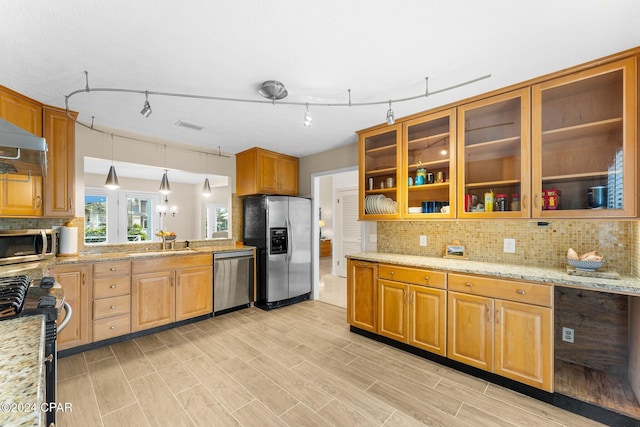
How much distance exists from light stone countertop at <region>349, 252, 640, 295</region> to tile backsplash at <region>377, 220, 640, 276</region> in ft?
0.43

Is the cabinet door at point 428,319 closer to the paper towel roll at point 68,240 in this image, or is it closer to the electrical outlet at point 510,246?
the electrical outlet at point 510,246

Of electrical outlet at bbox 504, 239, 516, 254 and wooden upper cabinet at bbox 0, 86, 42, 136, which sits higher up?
wooden upper cabinet at bbox 0, 86, 42, 136

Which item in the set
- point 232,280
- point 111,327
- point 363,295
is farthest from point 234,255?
point 363,295

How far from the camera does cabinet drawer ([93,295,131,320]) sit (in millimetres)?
2814

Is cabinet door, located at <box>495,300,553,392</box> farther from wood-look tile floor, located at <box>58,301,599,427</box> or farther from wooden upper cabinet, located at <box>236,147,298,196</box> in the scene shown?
wooden upper cabinet, located at <box>236,147,298,196</box>

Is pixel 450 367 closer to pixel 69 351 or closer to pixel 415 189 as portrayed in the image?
pixel 415 189

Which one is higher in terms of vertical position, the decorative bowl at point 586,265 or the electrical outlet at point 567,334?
the decorative bowl at point 586,265

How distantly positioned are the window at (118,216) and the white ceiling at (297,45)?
14.6 feet

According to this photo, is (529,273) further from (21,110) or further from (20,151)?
(21,110)

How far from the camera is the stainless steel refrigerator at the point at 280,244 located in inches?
160

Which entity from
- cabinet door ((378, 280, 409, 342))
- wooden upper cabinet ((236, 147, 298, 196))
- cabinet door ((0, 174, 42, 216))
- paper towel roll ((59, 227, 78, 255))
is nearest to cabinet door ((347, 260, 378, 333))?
cabinet door ((378, 280, 409, 342))

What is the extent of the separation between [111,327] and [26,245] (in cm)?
112

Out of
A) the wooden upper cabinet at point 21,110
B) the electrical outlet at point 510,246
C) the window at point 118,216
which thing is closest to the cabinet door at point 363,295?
the electrical outlet at point 510,246

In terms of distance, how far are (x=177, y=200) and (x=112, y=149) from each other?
406 centimetres
